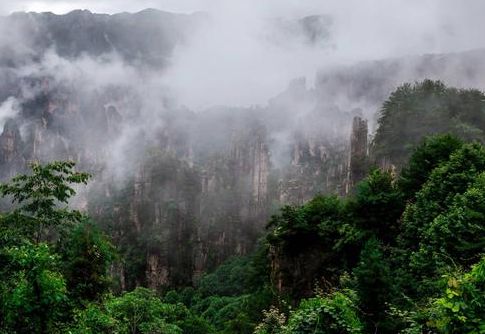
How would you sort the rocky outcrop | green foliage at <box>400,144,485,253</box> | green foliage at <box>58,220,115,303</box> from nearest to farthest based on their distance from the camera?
green foliage at <box>58,220,115,303</box>
green foliage at <box>400,144,485,253</box>
the rocky outcrop

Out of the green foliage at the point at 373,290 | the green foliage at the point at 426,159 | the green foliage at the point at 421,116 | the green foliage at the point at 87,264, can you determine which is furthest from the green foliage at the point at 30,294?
the green foliage at the point at 421,116

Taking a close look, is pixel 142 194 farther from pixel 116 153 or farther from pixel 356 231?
pixel 356 231

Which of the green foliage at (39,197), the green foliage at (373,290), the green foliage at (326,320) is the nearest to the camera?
the green foliage at (326,320)

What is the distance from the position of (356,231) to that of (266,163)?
114m

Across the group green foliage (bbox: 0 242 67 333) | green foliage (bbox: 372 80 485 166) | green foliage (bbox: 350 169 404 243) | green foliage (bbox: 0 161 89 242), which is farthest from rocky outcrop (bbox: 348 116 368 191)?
green foliage (bbox: 0 242 67 333)

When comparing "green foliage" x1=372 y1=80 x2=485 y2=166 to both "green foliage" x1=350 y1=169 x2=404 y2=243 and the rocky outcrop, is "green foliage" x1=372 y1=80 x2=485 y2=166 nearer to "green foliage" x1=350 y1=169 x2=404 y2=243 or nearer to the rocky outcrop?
the rocky outcrop

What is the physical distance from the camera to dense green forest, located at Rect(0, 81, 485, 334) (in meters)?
10.7

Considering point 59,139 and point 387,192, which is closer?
point 387,192

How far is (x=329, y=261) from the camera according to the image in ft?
92.9

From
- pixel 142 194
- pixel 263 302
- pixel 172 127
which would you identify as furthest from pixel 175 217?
pixel 263 302

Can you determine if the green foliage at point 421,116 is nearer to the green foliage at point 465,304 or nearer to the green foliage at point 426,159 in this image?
the green foliage at point 426,159

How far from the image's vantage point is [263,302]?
27.5 meters

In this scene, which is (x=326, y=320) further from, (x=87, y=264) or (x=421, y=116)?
(x=421, y=116)

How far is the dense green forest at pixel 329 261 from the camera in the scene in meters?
10.7
